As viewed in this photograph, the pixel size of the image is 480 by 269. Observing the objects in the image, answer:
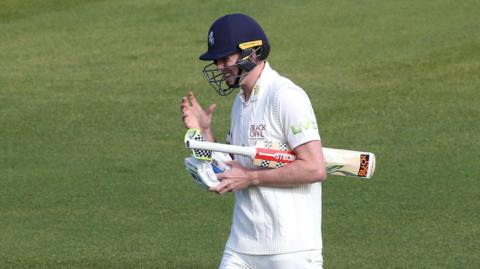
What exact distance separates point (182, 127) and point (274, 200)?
30.9 ft

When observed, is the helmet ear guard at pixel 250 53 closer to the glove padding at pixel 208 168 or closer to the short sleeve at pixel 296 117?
the short sleeve at pixel 296 117

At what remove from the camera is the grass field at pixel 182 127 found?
11.1m

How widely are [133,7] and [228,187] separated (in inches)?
636

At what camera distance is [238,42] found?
6492 mm

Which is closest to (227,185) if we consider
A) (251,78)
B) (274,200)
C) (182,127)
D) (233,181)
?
(233,181)

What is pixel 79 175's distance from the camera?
44.7 ft

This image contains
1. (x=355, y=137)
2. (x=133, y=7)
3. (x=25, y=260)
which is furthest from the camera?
(x=133, y=7)

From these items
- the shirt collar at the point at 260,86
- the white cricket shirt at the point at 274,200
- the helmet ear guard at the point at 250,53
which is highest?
the helmet ear guard at the point at 250,53

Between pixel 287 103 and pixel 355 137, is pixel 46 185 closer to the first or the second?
pixel 355 137

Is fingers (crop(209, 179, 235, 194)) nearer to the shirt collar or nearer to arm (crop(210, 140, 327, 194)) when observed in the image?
arm (crop(210, 140, 327, 194))

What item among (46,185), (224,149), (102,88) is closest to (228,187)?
(224,149)

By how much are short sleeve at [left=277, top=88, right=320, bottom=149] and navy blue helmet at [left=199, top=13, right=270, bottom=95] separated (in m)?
0.31

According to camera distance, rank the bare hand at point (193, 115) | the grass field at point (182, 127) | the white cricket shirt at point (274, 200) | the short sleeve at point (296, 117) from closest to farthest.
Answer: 1. the short sleeve at point (296, 117)
2. the white cricket shirt at point (274, 200)
3. the bare hand at point (193, 115)
4. the grass field at point (182, 127)

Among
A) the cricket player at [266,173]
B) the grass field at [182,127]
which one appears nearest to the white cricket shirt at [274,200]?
the cricket player at [266,173]
